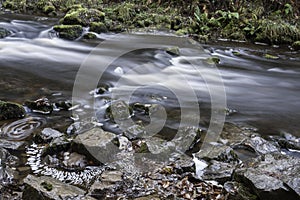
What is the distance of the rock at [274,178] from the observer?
2.82 m

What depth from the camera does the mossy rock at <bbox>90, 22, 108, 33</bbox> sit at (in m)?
10.3

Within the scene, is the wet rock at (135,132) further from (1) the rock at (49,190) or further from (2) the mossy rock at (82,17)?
(2) the mossy rock at (82,17)

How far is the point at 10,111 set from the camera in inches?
181

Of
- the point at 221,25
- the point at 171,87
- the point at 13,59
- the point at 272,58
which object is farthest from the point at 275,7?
the point at 13,59

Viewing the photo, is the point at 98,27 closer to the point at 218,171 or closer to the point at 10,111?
the point at 10,111

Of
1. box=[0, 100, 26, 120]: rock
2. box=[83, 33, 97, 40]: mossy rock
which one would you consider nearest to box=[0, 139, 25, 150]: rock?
box=[0, 100, 26, 120]: rock

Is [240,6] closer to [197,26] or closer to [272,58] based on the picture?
[197,26]

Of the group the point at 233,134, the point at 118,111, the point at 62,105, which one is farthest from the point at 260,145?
the point at 62,105

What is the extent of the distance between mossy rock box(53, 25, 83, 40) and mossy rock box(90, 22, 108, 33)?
477 mm

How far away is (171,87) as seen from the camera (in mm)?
6398

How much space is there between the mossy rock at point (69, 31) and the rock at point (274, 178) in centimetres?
731

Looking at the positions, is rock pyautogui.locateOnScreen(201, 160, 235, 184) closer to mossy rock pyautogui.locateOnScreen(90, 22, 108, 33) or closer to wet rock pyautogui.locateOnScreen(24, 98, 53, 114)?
wet rock pyautogui.locateOnScreen(24, 98, 53, 114)

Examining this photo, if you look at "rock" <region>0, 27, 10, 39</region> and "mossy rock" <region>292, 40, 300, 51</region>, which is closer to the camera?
"rock" <region>0, 27, 10, 39</region>

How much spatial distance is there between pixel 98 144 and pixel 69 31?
660 cm
